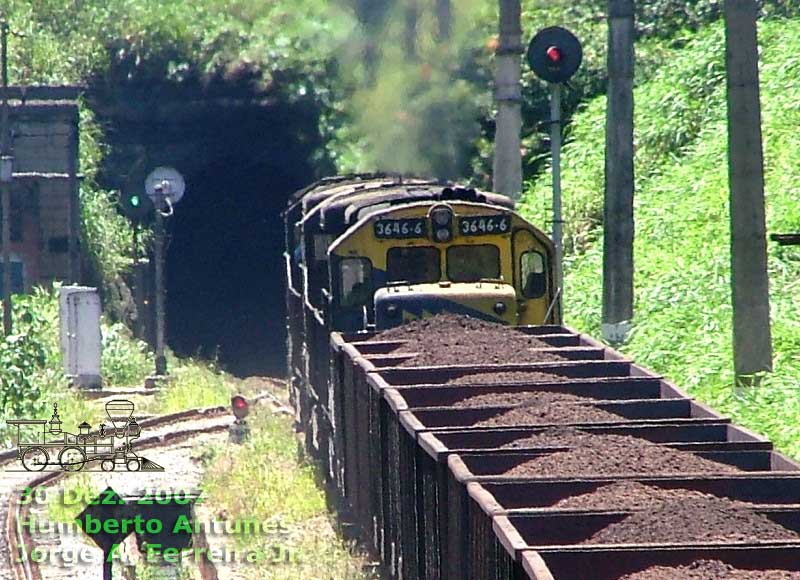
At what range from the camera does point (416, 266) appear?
14633mm

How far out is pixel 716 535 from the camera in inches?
259

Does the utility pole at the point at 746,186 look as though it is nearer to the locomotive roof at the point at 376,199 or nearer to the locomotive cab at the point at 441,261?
the locomotive cab at the point at 441,261

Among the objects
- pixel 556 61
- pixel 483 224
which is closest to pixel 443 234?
pixel 483 224

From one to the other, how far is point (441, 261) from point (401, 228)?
21.5 inches

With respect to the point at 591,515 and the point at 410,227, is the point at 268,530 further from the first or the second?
the point at 591,515

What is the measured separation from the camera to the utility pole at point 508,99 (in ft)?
65.9

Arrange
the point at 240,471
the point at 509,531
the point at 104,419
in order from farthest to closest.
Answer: the point at 104,419 → the point at 240,471 → the point at 509,531

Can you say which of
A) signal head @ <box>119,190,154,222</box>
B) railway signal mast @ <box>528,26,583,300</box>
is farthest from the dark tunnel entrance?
railway signal mast @ <box>528,26,583,300</box>

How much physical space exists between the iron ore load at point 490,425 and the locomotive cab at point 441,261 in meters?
0.02

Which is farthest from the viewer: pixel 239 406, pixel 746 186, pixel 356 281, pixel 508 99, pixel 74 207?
pixel 74 207

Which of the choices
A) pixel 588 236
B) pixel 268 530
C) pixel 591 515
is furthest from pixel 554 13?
pixel 591 515

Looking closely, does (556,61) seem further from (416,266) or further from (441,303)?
(441,303)

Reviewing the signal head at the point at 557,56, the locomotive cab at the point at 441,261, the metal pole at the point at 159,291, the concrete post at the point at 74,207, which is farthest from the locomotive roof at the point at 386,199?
the concrete post at the point at 74,207

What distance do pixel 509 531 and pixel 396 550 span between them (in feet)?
13.6
